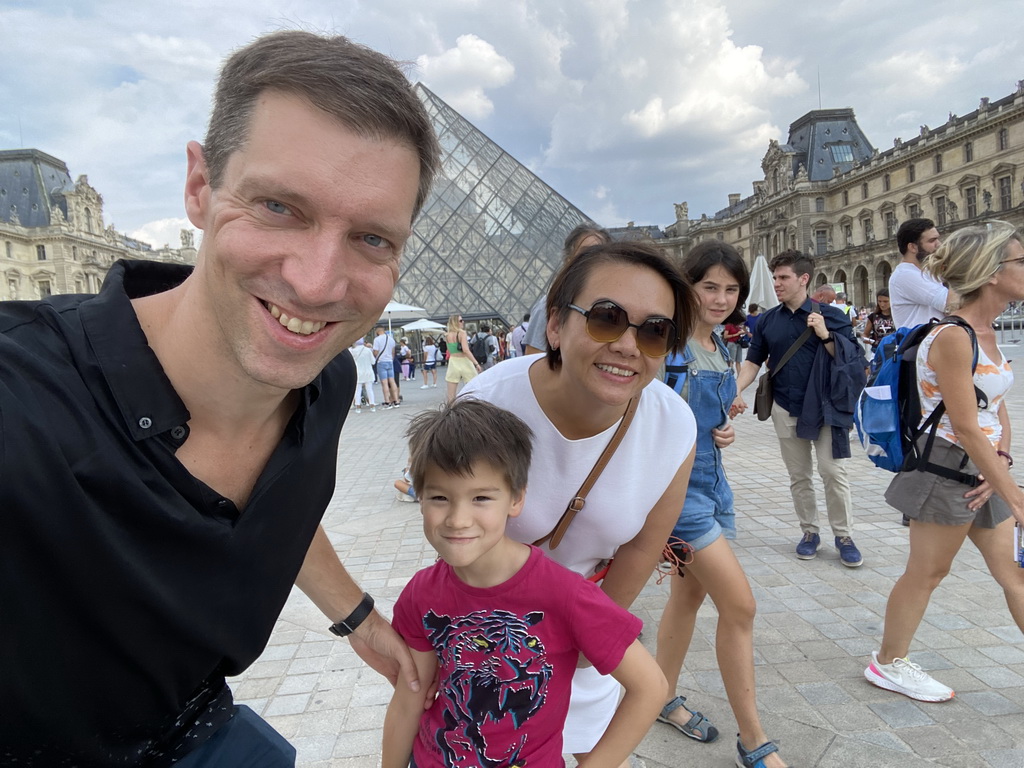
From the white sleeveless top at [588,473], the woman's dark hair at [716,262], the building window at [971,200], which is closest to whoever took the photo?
the white sleeveless top at [588,473]

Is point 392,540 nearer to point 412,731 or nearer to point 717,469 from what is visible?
point 717,469

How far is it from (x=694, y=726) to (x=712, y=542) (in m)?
0.76

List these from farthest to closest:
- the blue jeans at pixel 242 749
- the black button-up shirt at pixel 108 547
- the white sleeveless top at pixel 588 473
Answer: the white sleeveless top at pixel 588 473
the blue jeans at pixel 242 749
the black button-up shirt at pixel 108 547

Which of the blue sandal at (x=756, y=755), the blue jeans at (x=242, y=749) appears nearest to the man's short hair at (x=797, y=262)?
the blue sandal at (x=756, y=755)

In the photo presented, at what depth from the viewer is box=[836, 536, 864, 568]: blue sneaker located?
3814 millimetres

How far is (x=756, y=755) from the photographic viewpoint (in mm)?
2029

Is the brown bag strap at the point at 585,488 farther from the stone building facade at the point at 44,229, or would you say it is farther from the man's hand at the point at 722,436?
the stone building facade at the point at 44,229

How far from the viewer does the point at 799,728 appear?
7.47ft

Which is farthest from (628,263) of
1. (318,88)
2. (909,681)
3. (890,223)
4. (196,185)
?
(890,223)

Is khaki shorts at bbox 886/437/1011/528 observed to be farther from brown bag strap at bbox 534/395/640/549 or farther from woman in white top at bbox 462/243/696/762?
brown bag strap at bbox 534/395/640/549

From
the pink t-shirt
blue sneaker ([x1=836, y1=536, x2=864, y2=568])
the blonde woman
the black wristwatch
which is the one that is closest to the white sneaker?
blue sneaker ([x1=836, y1=536, x2=864, y2=568])

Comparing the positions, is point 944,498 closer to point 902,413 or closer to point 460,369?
point 902,413

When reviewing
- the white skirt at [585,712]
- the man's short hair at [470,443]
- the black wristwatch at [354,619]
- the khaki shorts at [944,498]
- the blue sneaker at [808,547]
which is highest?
the man's short hair at [470,443]

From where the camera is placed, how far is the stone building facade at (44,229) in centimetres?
5775
